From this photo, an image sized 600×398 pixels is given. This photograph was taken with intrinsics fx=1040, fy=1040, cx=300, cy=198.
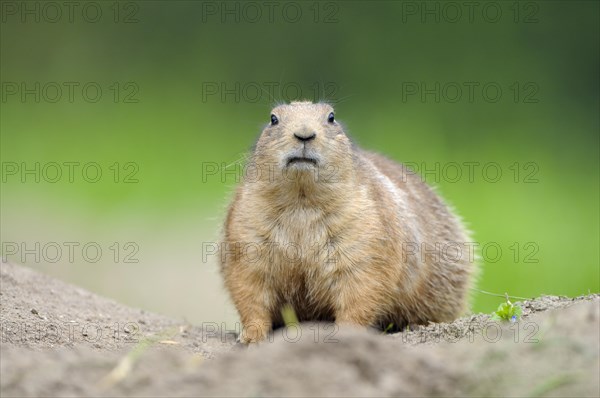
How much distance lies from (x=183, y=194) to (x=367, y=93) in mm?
3244

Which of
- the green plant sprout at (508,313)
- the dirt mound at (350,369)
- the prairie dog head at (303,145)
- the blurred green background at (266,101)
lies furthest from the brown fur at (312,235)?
the blurred green background at (266,101)

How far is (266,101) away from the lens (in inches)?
590

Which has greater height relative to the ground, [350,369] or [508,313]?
[508,313]

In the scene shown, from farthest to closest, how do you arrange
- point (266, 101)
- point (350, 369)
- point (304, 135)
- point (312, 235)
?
1. point (266, 101)
2. point (312, 235)
3. point (304, 135)
4. point (350, 369)

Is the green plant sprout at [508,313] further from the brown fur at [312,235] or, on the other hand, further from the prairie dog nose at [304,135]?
the prairie dog nose at [304,135]

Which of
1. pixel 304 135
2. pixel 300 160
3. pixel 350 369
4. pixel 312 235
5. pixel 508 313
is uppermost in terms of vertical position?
pixel 304 135

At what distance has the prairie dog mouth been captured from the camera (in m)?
6.29

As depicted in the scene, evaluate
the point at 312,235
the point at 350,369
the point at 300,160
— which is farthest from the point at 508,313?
the point at 350,369

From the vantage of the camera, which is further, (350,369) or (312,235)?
(312,235)

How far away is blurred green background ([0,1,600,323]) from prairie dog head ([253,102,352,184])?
6126 millimetres

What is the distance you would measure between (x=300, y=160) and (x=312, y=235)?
19.4 inches

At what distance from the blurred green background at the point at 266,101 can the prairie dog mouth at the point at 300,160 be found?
6.51 meters

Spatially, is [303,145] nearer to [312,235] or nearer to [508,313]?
[312,235]

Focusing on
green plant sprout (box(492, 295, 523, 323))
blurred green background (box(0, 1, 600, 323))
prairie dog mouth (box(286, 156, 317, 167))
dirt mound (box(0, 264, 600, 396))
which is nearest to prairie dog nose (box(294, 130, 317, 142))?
prairie dog mouth (box(286, 156, 317, 167))
